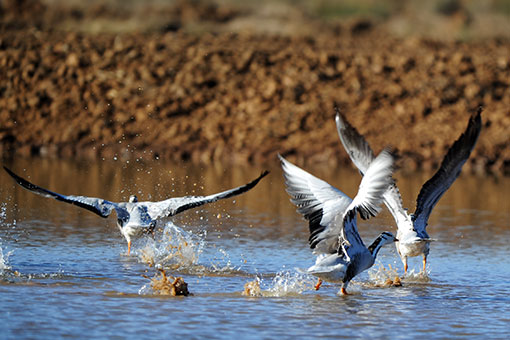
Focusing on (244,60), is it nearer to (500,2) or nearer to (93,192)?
(93,192)

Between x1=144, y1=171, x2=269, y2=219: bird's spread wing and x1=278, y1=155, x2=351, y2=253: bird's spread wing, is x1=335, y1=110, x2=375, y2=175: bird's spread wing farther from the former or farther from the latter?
x1=144, y1=171, x2=269, y2=219: bird's spread wing

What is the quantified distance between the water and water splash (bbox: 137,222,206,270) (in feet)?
0.08

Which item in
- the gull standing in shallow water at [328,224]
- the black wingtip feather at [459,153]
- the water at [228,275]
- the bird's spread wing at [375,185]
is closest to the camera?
the water at [228,275]

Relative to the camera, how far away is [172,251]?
1346 centimetres

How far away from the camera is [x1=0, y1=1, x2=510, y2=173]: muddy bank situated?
2639 cm

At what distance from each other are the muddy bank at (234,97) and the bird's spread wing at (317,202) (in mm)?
14538

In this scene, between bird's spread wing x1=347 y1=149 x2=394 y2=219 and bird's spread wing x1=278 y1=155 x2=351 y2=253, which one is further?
bird's spread wing x1=278 y1=155 x2=351 y2=253

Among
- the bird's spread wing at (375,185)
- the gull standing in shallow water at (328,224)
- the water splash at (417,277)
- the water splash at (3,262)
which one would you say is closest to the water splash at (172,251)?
the water splash at (3,262)

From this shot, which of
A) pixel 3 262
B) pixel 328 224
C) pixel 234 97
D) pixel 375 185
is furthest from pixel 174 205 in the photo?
pixel 234 97

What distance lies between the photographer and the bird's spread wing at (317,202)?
1088 cm

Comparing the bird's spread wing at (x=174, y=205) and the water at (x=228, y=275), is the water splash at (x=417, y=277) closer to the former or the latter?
the water at (x=228, y=275)

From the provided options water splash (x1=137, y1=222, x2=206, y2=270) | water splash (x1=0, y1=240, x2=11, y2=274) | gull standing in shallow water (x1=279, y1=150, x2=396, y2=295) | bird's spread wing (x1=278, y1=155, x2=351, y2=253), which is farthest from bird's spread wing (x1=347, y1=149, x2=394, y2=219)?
water splash (x1=0, y1=240, x2=11, y2=274)

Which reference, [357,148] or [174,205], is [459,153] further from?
[174,205]

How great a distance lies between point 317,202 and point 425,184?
6.90 ft
